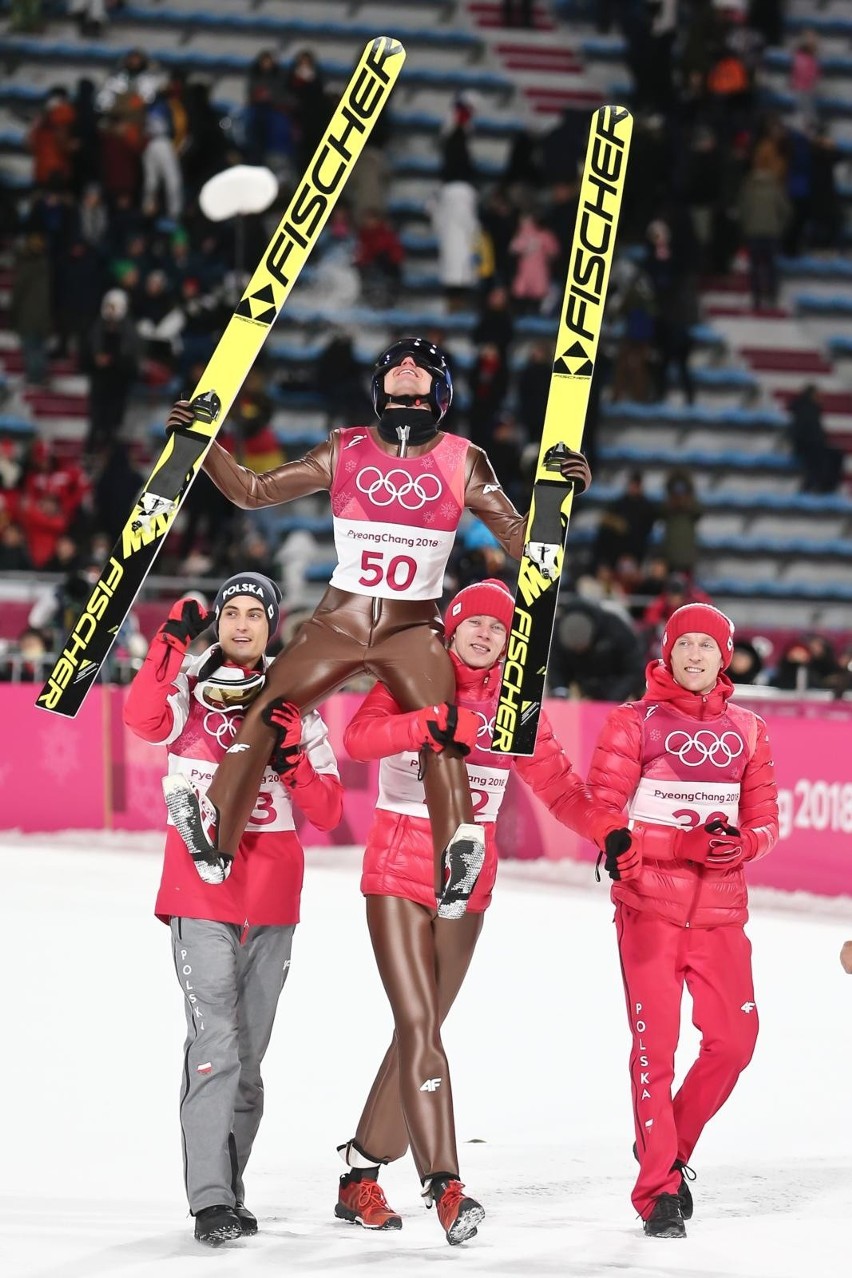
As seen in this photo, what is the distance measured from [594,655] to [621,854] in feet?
25.9

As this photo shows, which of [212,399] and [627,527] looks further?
[627,527]

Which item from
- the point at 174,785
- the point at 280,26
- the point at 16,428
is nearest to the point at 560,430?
the point at 174,785

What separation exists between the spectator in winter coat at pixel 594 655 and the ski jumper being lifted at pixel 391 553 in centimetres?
708

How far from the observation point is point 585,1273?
5.32 m

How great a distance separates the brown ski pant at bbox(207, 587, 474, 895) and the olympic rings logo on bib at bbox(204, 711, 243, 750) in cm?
6

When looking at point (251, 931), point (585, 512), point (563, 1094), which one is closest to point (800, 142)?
point (585, 512)

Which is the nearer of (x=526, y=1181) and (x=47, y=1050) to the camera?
(x=526, y=1181)

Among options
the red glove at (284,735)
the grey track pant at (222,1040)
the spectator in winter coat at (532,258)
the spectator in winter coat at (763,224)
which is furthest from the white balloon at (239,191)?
the spectator in winter coat at (763,224)

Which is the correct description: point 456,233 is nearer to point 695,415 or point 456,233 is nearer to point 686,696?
point 695,415

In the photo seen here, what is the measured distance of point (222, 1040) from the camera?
568 centimetres

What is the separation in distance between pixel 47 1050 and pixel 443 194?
1391 cm

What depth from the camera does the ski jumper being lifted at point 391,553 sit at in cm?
591

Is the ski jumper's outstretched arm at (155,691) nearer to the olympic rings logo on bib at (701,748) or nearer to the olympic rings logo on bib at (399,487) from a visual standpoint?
the olympic rings logo on bib at (399,487)

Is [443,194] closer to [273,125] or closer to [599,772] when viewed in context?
[273,125]
